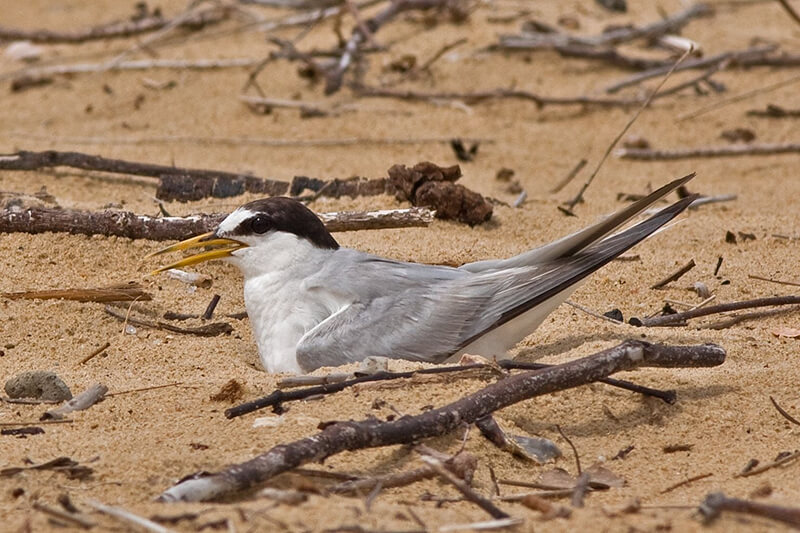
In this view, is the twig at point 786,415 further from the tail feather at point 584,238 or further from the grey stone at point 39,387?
the grey stone at point 39,387

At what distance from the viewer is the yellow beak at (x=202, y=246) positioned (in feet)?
15.4

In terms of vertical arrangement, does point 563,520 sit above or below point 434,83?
above

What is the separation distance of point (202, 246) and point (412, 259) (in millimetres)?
1043

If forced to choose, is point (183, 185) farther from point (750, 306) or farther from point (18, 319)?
point (750, 306)

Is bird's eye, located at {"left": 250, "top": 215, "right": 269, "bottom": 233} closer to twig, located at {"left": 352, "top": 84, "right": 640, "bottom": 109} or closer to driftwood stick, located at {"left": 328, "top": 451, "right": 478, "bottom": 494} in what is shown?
driftwood stick, located at {"left": 328, "top": 451, "right": 478, "bottom": 494}

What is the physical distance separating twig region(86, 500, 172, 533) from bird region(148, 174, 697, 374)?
5.08 ft

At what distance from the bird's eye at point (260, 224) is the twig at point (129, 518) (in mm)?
2167

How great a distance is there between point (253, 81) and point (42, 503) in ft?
19.1

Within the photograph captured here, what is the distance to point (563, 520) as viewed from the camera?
269cm

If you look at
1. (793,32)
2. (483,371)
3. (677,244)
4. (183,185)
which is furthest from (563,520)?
(793,32)

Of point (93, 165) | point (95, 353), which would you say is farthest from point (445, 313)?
point (93, 165)

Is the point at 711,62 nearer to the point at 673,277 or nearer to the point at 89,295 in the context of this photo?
the point at 673,277

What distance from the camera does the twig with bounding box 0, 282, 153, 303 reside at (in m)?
4.83

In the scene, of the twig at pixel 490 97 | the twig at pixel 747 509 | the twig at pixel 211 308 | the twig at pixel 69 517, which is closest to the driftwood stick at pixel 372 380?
the twig at pixel 69 517
